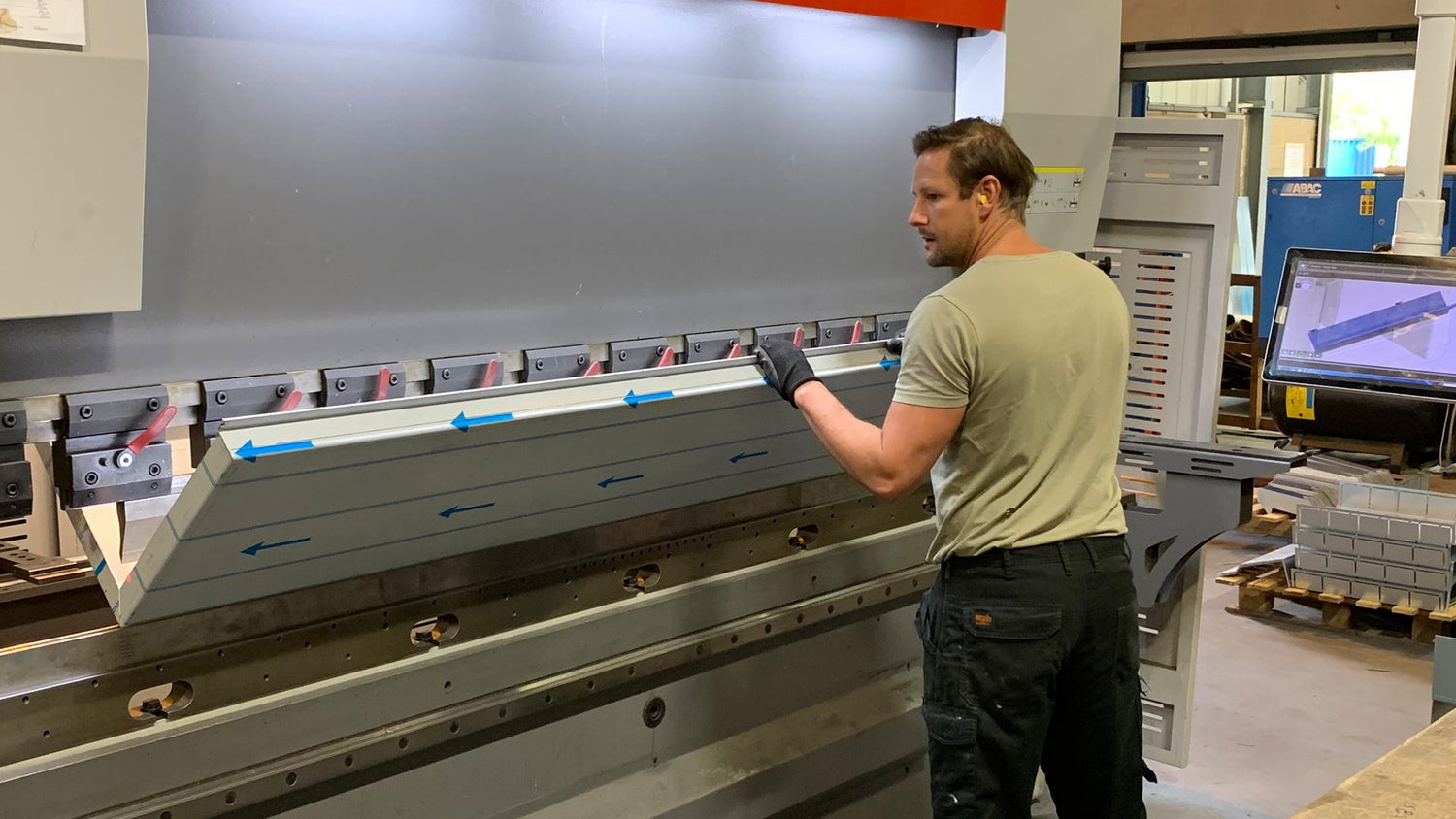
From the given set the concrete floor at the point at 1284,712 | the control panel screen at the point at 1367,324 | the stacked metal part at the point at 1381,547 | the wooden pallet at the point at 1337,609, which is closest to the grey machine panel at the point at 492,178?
the control panel screen at the point at 1367,324

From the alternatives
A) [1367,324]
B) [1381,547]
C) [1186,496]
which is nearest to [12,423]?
[1186,496]

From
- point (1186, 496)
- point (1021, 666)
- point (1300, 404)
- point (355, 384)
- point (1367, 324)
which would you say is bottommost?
point (1021, 666)

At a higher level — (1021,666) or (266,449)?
(266,449)

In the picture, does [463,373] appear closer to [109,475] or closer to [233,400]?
[233,400]

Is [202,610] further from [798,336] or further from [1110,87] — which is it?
[1110,87]

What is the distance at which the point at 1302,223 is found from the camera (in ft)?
21.6

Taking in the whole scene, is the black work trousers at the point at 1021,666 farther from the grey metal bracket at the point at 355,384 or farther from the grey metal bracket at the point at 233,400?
the grey metal bracket at the point at 233,400

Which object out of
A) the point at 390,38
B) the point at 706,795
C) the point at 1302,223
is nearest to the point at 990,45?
the point at 390,38

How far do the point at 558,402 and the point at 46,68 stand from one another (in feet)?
2.00

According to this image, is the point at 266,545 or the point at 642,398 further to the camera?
the point at 642,398

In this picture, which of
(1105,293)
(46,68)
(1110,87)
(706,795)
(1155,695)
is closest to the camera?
(46,68)

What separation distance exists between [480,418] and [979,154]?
0.78 metres

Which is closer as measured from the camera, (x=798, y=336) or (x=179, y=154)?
(x=179, y=154)

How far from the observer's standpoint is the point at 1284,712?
11.3 feet
